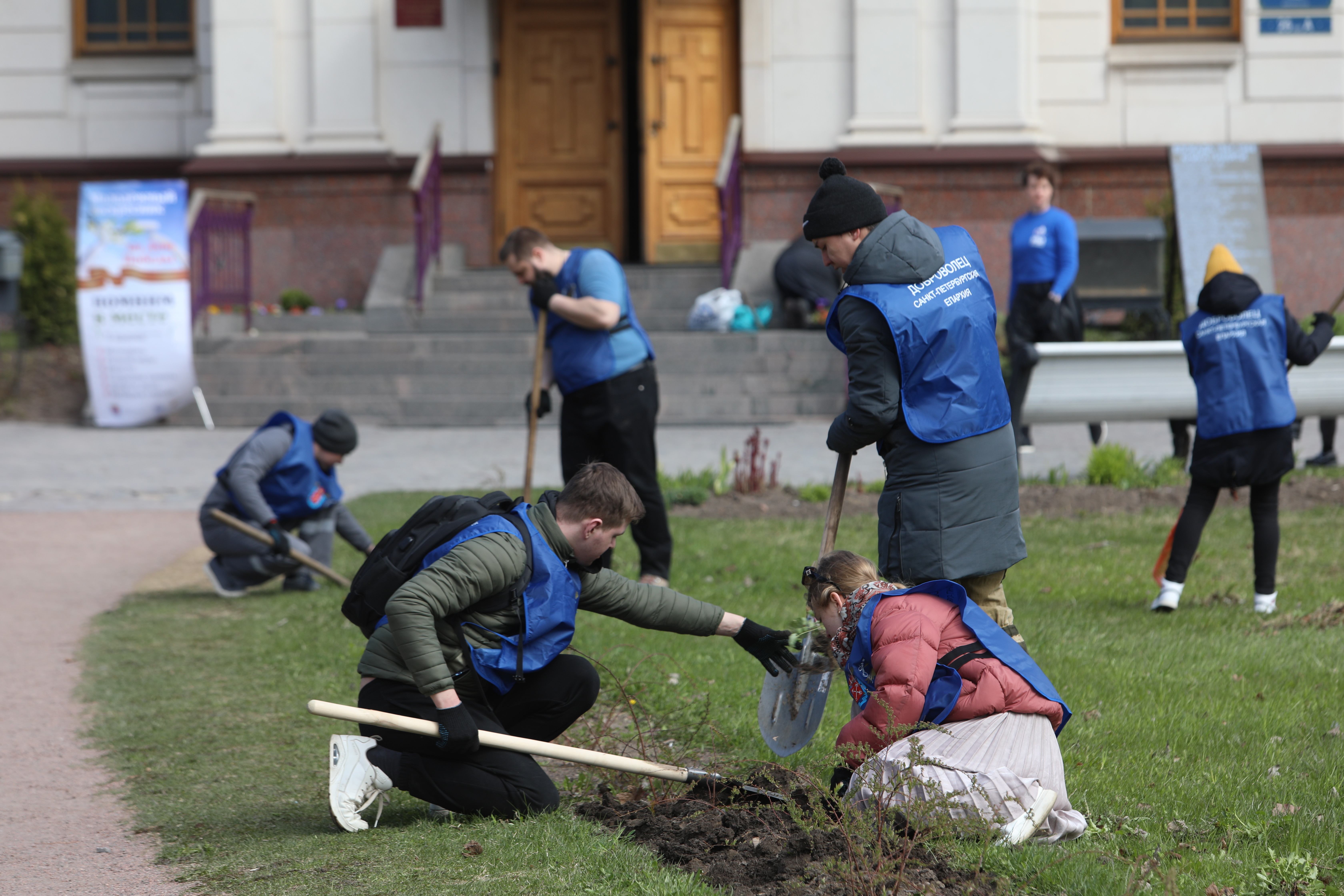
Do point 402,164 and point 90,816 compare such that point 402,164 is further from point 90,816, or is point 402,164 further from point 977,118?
point 90,816

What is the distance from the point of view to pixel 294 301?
1678cm

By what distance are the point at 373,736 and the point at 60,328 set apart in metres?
14.0

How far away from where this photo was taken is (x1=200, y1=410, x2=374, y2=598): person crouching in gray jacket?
763 cm

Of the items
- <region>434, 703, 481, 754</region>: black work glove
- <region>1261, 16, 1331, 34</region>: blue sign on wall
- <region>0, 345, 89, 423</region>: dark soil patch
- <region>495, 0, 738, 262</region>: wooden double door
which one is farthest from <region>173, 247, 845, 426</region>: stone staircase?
<region>434, 703, 481, 754</region>: black work glove

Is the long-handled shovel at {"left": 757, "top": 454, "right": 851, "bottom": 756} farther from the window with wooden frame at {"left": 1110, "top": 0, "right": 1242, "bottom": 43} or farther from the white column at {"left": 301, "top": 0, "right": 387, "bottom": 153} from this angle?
the window with wooden frame at {"left": 1110, "top": 0, "right": 1242, "bottom": 43}

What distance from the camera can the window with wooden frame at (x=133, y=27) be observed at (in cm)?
1875

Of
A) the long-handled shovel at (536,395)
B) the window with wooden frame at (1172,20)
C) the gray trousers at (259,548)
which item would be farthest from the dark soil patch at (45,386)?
the window with wooden frame at (1172,20)

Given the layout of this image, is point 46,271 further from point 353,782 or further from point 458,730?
point 458,730

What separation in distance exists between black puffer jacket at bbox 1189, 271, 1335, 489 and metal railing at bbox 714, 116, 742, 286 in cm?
914

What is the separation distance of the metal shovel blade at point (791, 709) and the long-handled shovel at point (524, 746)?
32 cm

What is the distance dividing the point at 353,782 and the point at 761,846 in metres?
1.27

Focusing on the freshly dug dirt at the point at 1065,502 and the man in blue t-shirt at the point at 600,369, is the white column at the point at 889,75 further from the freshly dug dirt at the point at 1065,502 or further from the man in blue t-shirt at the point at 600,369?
the man in blue t-shirt at the point at 600,369

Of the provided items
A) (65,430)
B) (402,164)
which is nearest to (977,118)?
(402,164)

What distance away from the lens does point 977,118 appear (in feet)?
54.0
